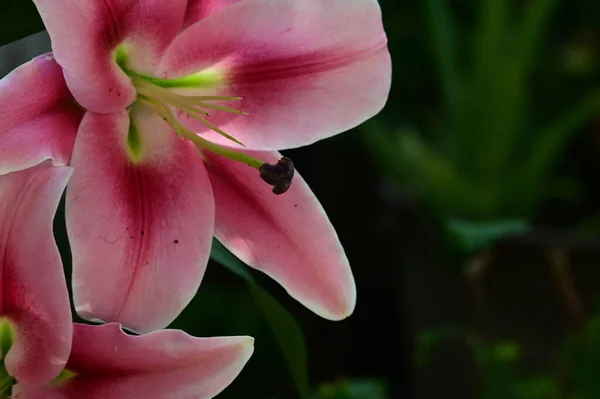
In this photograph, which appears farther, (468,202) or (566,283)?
(468,202)

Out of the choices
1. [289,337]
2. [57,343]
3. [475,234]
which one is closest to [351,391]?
[475,234]

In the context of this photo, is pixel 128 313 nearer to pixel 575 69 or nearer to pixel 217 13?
pixel 217 13

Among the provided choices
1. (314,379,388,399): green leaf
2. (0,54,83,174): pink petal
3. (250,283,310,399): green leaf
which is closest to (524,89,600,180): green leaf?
(314,379,388,399): green leaf

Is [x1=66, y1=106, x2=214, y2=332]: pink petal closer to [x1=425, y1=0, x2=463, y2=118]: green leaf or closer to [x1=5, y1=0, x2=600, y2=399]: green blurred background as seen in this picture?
[x1=5, y1=0, x2=600, y2=399]: green blurred background

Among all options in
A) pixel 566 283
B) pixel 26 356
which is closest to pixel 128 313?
pixel 26 356

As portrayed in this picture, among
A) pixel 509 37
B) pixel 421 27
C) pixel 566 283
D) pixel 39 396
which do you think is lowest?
pixel 39 396

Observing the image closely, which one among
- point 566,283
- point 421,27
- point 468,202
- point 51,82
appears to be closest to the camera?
point 51,82
